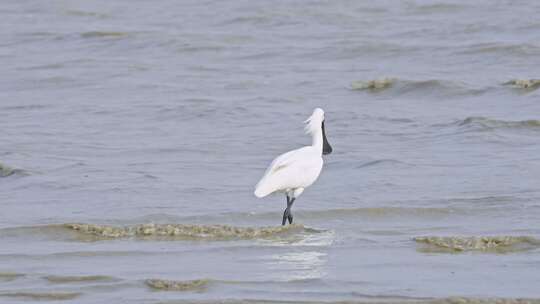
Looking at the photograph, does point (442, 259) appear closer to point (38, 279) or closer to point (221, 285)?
point (221, 285)

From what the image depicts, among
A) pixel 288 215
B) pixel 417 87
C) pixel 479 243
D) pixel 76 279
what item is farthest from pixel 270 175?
pixel 417 87

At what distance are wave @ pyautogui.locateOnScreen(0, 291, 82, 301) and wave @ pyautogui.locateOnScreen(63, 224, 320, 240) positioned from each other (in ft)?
6.58

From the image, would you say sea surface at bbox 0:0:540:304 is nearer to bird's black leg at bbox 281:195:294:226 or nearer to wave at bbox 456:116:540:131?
wave at bbox 456:116:540:131

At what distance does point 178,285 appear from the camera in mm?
7770

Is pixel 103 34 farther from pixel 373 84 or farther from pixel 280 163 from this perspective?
pixel 280 163

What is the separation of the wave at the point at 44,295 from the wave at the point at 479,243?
2.49 meters

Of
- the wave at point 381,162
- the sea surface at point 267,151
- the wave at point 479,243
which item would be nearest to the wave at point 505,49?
the sea surface at point 267,151

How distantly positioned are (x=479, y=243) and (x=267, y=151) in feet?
16.9

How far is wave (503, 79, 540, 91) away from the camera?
17047 mm

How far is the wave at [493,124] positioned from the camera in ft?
47.7

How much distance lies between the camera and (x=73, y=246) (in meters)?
9.32

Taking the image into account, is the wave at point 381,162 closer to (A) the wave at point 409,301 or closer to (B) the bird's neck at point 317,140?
(B) the bird's neck at point 317,140

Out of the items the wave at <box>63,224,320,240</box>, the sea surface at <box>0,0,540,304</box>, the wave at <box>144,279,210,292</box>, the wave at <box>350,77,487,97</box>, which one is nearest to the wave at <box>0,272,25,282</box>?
the sea surface at <box>0,0,540,304</box>

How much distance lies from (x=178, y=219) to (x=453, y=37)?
11.9 m
